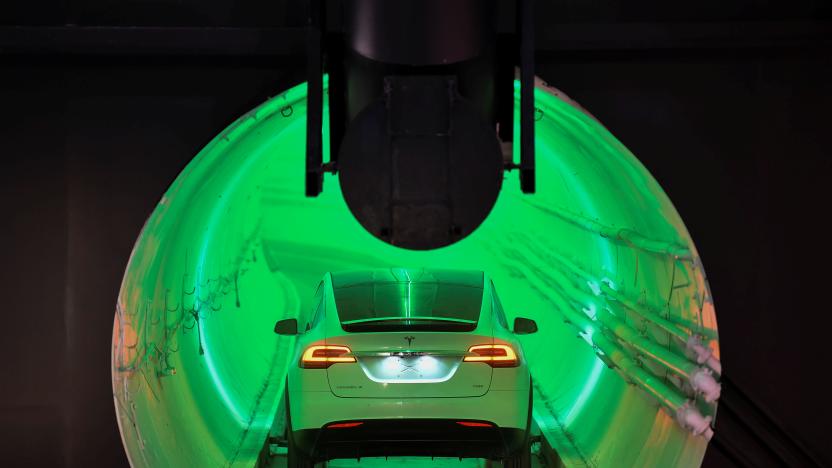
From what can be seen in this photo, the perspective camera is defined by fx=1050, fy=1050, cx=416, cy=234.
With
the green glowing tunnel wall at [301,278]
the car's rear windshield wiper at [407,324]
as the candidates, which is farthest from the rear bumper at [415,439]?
the green glowing tunnel wall at [301,278]

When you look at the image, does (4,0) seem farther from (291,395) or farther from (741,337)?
(741,337)

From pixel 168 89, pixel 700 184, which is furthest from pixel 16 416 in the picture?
pixel 700 184

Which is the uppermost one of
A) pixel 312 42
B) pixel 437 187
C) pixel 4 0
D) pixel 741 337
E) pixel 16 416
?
pixel 4 0

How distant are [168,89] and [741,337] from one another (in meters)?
4.93

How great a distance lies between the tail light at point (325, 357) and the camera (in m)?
8.34

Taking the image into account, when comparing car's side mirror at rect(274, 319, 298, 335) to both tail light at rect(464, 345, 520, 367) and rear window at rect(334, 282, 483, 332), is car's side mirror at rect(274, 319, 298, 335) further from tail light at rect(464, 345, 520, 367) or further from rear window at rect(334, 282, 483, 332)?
tail light at rect(464, 345, 520, 367)

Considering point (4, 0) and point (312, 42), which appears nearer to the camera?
point (312, 42)

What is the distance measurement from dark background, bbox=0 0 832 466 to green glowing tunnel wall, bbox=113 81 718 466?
37 cm

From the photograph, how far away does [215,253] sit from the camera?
504 inches

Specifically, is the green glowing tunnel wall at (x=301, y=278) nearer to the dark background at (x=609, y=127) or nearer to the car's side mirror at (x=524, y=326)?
the dark background at (x=609, y=127)

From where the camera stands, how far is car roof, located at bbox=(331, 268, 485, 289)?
972cm

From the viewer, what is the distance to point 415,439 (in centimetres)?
827

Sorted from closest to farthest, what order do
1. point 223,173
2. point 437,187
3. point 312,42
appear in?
point 437,187 < point 312,42 < point 223,173

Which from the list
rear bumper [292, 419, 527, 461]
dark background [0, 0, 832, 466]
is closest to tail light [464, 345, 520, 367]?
rear bumper [292, 419, 527, 461]
